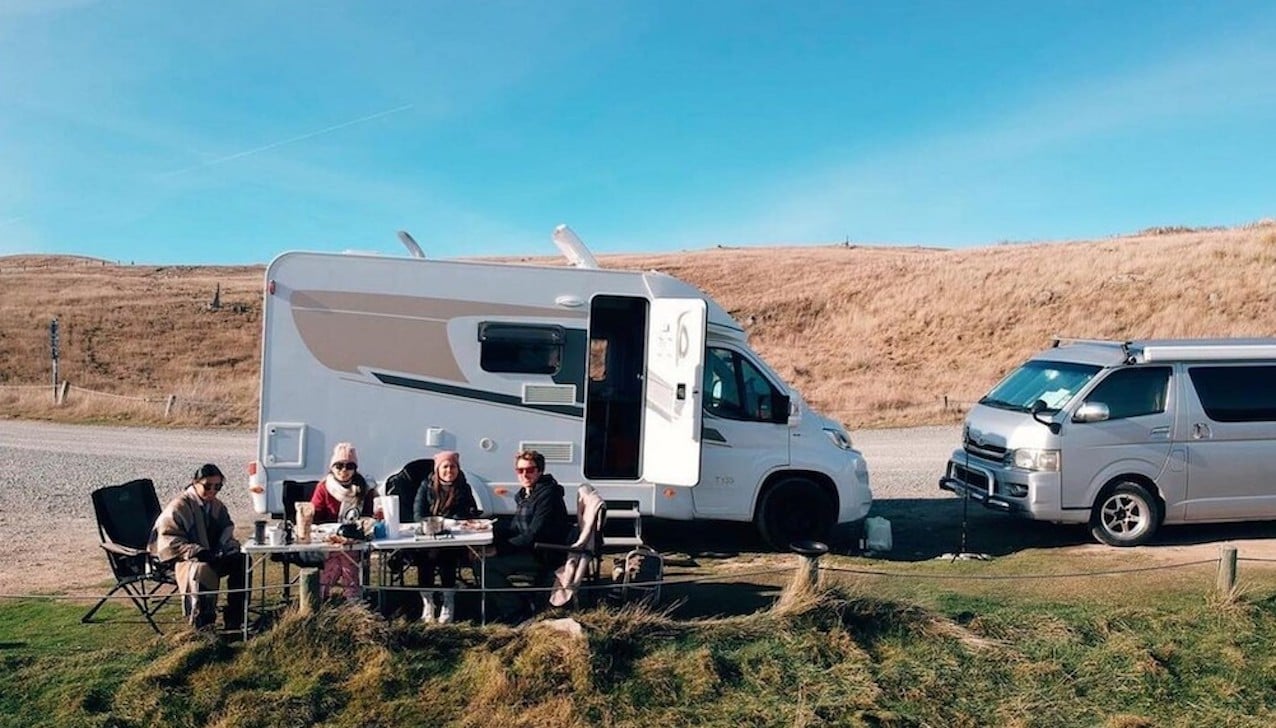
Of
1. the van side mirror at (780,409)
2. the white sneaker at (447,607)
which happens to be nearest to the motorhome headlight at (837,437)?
the van side mirror at (780,409)

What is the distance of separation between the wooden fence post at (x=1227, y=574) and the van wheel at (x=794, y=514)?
3134 millimetres

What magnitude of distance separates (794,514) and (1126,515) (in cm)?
324

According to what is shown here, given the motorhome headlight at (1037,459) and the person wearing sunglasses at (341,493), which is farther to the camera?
the motorhome headlight at (1037,459)

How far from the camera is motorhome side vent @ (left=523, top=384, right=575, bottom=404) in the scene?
342 inches

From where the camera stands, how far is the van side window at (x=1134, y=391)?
31.0 ft

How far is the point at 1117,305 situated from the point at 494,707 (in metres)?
30.6

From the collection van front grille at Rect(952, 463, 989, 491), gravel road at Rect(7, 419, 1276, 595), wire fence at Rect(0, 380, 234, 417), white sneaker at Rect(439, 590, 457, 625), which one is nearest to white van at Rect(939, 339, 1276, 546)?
van front grille at Rect(952, 463, 989, 491)

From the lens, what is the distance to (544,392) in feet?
28.6

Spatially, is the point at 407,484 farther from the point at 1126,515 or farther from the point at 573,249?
the point at 1126,515

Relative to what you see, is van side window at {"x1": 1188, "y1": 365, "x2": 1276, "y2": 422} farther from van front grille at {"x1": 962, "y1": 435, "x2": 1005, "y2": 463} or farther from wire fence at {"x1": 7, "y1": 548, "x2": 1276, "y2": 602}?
van front grille at {"x1": 962, "y1": 435, "x2": 1005, "y2": 463}

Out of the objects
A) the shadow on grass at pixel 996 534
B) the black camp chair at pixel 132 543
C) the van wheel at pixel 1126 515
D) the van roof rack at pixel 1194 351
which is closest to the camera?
the black camp chair at pixel 132 543

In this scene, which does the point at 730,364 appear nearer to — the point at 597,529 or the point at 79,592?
the point at 597,529

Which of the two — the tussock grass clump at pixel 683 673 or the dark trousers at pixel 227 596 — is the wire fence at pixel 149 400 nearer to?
the tussock grass clump at pixel 683 673

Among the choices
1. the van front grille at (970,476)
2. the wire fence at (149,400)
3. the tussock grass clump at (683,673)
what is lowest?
the tussock grass clump at (683,673)
